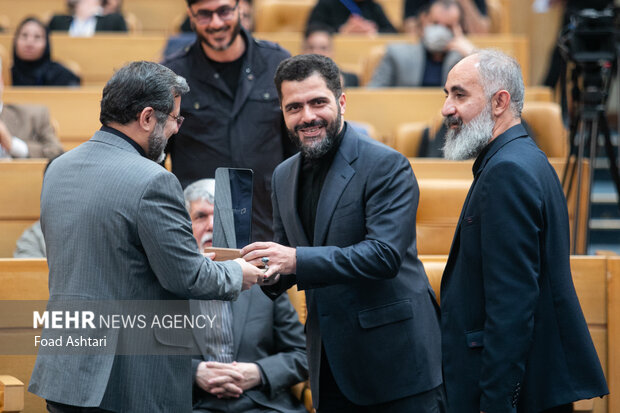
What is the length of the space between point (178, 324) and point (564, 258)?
3.07ft

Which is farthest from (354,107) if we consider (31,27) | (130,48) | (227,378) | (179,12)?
(179,12)

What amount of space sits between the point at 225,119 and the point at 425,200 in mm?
851

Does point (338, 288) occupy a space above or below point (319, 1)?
below

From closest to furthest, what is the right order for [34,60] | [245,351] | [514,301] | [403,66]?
[514,301] → [245,351] → [403,66] → [34,60]

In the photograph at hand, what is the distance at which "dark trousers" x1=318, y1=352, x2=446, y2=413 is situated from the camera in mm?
2207

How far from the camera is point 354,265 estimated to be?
2.13 meters

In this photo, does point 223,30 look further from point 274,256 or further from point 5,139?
point 5,139

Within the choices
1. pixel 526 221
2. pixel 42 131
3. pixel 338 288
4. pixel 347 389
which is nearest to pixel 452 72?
pixel 526 221

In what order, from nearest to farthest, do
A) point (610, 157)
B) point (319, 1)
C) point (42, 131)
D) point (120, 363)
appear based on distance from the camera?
point (120, 363), point (610, 157), point (42, 131), point (319, 1)

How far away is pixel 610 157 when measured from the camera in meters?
3.55

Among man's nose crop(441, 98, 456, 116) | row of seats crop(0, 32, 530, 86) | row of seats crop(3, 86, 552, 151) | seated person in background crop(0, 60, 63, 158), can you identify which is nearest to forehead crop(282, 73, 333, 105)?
man's nose crop(441, 98, 456, 116)

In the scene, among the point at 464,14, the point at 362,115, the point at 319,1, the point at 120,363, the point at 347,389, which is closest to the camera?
the point at 120,363

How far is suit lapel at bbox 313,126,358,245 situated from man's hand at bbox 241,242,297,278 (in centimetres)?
9

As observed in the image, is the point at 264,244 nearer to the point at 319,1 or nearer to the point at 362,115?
the point at 362,115
